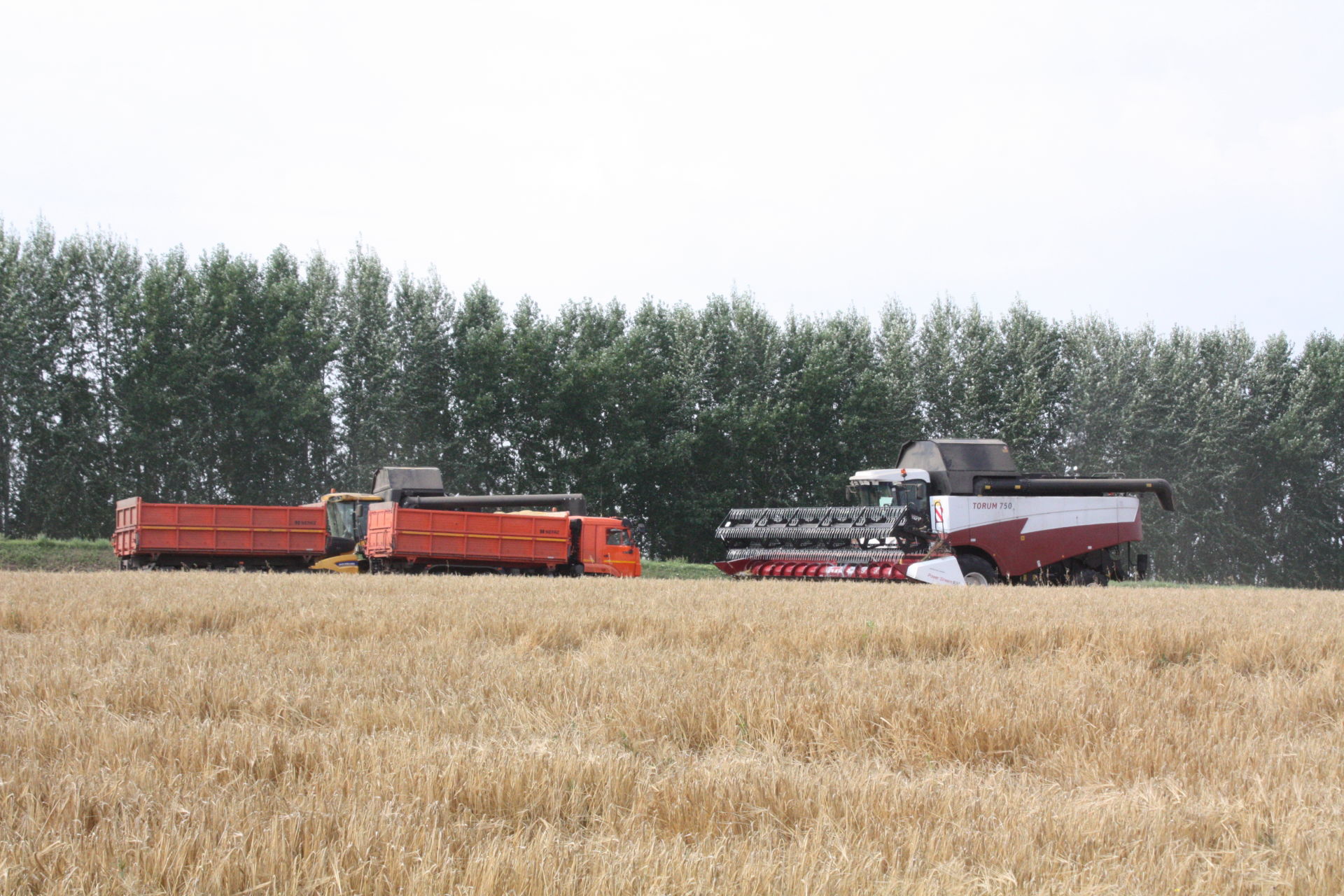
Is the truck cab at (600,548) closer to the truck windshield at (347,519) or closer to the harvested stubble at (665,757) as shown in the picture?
the truck windshield at (347,519)

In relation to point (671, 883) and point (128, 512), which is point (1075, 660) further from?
point (128, 512)

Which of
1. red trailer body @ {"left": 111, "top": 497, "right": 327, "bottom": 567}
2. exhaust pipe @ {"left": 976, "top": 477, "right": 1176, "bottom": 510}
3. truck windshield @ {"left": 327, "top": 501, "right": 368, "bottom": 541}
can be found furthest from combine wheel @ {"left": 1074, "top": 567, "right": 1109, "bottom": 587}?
red trailer body @ {"left": 111, "top": 497, "right": 327, "bottom": 567}

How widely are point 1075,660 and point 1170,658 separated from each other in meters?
1.44

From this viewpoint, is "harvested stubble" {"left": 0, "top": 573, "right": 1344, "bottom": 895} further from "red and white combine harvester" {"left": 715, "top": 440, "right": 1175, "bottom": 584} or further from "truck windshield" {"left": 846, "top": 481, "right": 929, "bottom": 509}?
"truck windshield" {"left": 846, "top": 481, "right": 929, "bottom": 509}

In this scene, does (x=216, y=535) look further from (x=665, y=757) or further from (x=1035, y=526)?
(x=665, y=757)

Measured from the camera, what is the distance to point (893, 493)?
26.4 m

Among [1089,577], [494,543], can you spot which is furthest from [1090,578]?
[494,543]

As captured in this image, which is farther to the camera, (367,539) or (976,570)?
(367,539)

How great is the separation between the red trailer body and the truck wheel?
55.7ft

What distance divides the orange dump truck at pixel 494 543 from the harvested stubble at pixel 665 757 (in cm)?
1663

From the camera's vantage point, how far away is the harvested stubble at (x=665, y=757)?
10.8 ft

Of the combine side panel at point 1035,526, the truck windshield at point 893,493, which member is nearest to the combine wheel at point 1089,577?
the combine side panel at point 1035,526

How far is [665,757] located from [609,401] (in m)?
40.0

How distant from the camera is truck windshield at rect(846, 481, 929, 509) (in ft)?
84.9
